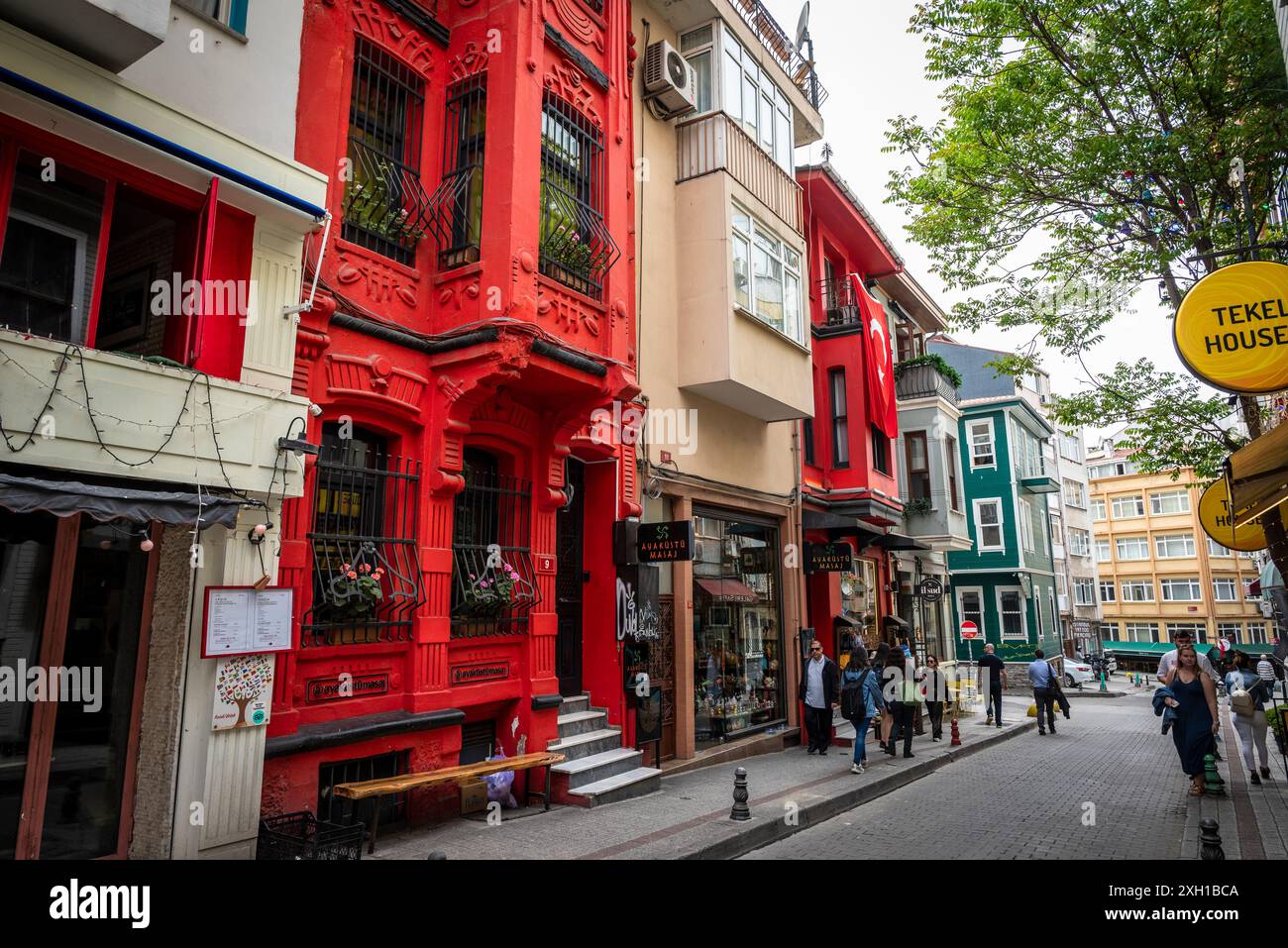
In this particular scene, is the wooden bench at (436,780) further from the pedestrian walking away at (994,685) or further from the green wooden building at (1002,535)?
the green wooden building at (1002,535)

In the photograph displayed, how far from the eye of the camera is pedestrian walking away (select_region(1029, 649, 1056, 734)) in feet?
58.7

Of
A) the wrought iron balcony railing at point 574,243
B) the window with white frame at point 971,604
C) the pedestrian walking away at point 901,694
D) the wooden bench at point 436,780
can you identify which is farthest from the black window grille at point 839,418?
the window with white frame at point 971,604

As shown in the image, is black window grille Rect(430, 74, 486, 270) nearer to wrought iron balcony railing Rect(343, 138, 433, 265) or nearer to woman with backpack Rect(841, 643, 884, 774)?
wrought iron balcony railing Rect(343, 138, 433, 265)

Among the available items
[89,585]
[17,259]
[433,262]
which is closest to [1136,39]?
[433,262]

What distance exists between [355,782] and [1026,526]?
35588 millimetres

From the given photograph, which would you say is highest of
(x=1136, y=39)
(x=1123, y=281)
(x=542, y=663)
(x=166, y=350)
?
(x=1136, y=39)

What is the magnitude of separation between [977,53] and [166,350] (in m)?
12.4

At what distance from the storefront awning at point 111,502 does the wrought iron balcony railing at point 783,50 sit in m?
14.3

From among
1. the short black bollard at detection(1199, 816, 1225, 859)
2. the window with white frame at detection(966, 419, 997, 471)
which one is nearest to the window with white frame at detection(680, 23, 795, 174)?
the short black bollard at detection(1199, 816, 1225, 859)

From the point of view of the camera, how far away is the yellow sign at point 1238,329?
23.6 ft

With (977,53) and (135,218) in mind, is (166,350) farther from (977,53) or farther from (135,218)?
(977,53)

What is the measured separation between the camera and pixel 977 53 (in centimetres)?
1220

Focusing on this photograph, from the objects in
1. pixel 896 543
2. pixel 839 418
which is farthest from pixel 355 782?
pixel 896 543

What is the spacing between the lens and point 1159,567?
56500 mm
